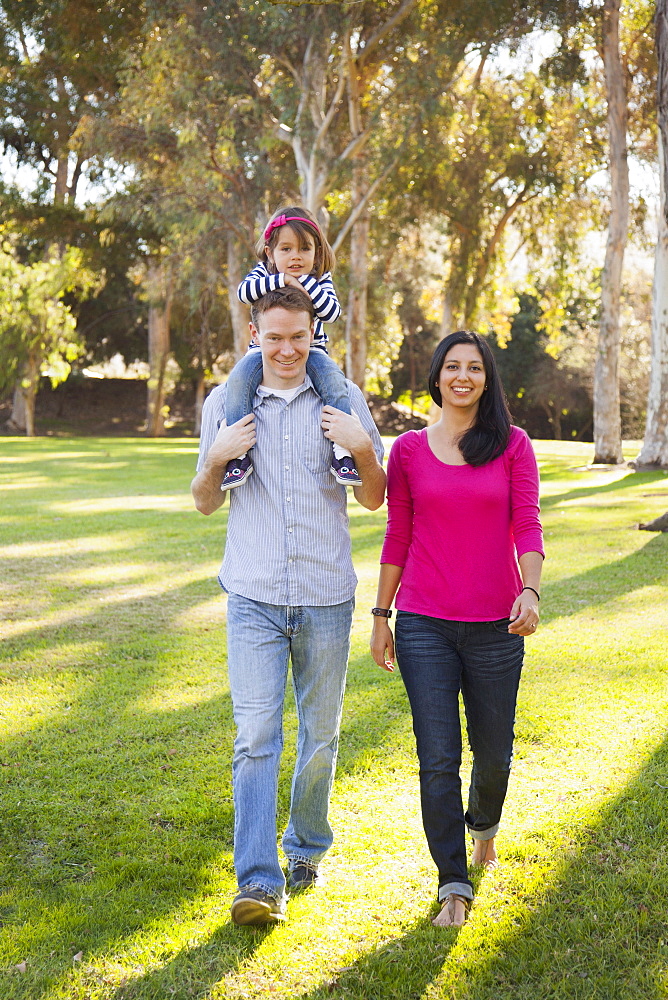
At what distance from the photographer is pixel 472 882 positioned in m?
3.55

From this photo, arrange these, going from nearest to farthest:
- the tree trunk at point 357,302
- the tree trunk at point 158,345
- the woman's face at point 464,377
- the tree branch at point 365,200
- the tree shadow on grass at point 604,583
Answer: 1. the woman's face at point 464,377
2. the tree shadow on grass at point 604,583
3. the tree branch at point 365,200
4. the tree trunk at point 357,302
5. the tree trunk at point 158,345

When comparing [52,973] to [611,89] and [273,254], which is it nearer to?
[273,254]

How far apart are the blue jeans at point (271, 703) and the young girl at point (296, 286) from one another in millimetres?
471

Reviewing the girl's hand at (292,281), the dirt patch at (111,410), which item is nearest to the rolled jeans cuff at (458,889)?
the girl's hand at (292,281)

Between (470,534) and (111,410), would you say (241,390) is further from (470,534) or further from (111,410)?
(111,410)

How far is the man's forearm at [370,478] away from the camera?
3.21 metres

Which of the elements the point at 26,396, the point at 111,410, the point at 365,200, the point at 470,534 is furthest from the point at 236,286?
the point at 111,410

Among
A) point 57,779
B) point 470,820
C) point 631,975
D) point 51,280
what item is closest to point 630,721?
point 470,820

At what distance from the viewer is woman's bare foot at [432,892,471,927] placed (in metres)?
3.21

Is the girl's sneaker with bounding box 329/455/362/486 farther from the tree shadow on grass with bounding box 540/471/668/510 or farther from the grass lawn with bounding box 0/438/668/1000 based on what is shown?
the tree shadow on grass with bounding box 540/471/668/510

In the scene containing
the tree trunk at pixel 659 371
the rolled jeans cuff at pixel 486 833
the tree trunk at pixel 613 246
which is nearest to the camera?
the rolled jeans cuff at pixel 486 833

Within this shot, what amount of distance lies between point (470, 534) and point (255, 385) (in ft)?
2.92

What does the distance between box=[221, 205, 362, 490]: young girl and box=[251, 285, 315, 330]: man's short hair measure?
0.31 feet

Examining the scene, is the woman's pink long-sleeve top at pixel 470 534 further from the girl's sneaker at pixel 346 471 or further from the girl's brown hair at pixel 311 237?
the girl's brown hair at pixel 311 237
